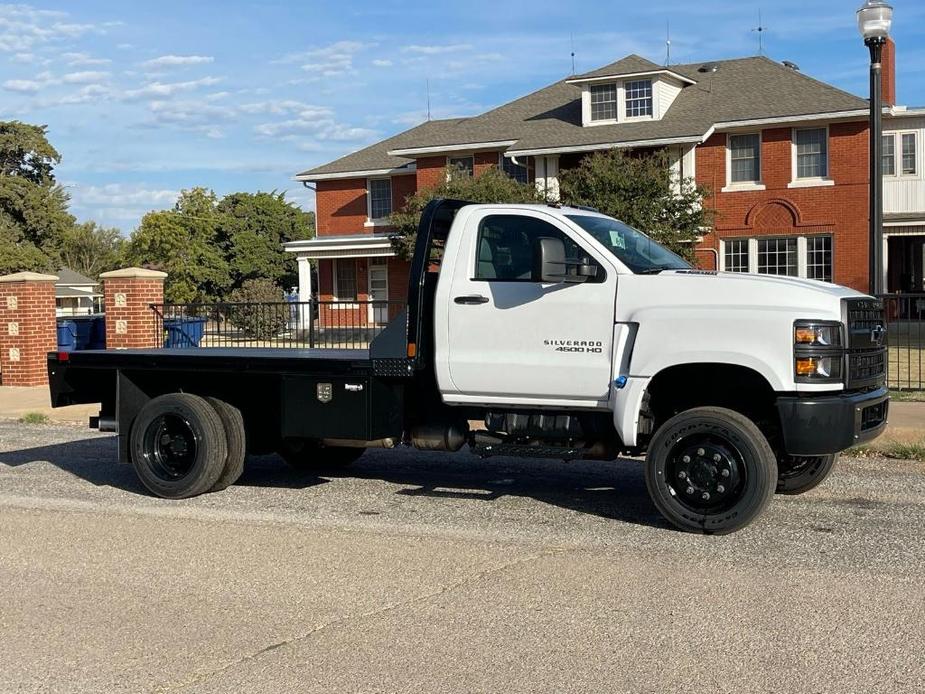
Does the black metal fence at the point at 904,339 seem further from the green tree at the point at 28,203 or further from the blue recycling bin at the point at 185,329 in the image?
the green tree at the point at 28,203

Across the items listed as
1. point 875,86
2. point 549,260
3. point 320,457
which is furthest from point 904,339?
point 549,260

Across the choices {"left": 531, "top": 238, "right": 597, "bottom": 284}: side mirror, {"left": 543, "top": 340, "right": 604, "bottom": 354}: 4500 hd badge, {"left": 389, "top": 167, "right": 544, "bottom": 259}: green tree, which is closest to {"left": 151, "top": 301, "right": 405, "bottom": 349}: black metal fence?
{"left": 543, "top": 340, "right": 604, "bottom": 354}: 4500 hd badge

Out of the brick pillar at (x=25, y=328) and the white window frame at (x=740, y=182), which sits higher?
the white window frame at (x=740, y=182)

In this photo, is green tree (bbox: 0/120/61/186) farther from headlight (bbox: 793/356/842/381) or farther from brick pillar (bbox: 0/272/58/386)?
headlight (bbox: 793/356/842/381)

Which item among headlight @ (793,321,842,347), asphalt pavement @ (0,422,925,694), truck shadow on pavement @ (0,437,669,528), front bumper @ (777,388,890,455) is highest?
headlight @ (793,321,842,347)

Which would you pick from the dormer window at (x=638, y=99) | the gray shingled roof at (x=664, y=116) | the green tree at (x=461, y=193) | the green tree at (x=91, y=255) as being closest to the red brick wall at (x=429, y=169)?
the gray shingled roof at (x=664, y=116)

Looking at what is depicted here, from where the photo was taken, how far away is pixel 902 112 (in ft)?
107

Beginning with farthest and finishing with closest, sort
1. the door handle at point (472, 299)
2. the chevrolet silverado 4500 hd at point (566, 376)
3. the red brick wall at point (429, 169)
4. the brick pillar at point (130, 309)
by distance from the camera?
the red brick wall at point (429, 169) < the brick pillar at point (130, 309) < the door handle at point (472, 299) < the chevrolet silverado 4500 hd at point (566, 376)

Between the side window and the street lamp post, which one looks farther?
the street lamp post

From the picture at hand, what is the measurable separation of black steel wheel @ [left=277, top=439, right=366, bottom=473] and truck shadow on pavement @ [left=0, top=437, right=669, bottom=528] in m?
0.10

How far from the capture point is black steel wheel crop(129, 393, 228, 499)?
9188mm

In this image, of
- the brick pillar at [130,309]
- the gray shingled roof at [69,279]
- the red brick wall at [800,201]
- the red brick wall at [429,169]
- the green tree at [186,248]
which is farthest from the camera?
the gray shingled roof at [69,279]

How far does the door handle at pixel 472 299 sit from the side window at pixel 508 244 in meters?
0.15

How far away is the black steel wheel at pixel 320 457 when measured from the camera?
34.8 ft
